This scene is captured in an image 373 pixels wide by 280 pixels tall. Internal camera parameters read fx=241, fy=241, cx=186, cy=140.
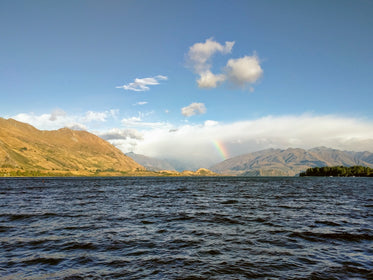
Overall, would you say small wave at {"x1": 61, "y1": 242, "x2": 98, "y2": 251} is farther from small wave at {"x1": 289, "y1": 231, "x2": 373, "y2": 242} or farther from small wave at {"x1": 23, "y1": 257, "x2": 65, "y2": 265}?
small wave at {"x1": 289, "y1": 231, "x2": 373, "y2": 242}

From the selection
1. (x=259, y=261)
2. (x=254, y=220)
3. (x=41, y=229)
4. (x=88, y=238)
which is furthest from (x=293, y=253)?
(x=41, y=229)

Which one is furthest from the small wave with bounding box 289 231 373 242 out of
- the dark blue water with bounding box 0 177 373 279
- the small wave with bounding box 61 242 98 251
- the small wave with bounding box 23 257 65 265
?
the small wave with bounding box 23 257 65 265

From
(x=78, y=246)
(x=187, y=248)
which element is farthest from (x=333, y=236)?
(x=78, y=246)

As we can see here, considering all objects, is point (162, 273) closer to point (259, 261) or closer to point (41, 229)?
point (259, 261)

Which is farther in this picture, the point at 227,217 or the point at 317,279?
the point at 227,217

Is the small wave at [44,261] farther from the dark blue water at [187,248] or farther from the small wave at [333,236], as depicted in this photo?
the small wave at [333,236]

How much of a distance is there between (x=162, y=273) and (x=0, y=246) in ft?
49.7

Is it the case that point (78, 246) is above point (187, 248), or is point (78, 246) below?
below

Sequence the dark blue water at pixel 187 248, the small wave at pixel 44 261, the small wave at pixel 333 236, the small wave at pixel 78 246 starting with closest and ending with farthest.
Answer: the dark blue water at pixel 187 248 < the small wave at pixel 44 261 < the small wave at pixel 78 246 < the small wave at pixel 333 236

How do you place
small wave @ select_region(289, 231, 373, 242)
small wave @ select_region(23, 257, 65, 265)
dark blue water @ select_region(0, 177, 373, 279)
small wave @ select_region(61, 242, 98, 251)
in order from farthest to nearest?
small wave @ select_region(289, 231, 373, 242)
small wave @ select_region(61, 242, 98, 251)
small wave @ select_region(23, 257, 65, 265)
dark blue water @ select_region(0, 177, 373, 279)

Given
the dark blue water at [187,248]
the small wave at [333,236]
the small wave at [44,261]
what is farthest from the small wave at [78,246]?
the small wave at [333,236]

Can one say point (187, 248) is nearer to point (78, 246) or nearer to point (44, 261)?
point (78, 246)

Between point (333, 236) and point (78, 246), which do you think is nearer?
point (78, 246)

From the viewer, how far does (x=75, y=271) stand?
576 inches
